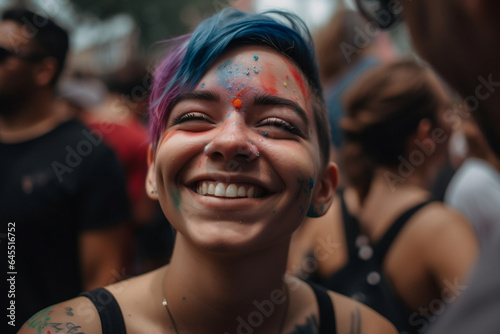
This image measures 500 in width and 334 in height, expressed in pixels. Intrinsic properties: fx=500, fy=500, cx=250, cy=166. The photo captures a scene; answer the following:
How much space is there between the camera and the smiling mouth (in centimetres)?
147

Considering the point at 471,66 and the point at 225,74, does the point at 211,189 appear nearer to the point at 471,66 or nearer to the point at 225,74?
the point at 225,74

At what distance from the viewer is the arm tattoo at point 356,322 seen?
70.1 inches

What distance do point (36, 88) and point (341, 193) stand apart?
5.81 ft

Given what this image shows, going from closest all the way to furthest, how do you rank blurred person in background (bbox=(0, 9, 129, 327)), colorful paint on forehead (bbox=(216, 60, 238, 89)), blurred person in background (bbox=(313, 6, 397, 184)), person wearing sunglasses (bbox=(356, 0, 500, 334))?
person wearing sunglasses (bbox=(356, 0, 500, 334)) < colorful paint on forehead (bbox=(216, 60, 238, 89)) < blurred person in background (bbox=(0, 9, 129, 327)) < blurred person in background (bbox=(313, 6, 397, 184))

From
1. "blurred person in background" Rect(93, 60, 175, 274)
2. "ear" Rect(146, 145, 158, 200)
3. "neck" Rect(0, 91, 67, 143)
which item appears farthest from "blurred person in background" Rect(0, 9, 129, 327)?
"ear" Rect(146, 145, 158, 200)

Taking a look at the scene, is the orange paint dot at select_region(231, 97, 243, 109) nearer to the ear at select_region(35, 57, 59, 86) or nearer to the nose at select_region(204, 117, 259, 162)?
the nose at select_region(204, 117, 259, 162)

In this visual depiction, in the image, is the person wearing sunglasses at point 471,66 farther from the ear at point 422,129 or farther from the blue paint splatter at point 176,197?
the ear at point 422,129

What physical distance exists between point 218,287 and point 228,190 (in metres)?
0.32

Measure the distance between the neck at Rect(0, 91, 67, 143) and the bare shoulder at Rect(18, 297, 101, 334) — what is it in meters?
1.26

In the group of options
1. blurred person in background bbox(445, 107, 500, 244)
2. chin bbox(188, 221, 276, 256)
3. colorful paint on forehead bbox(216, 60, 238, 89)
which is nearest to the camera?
chin bbox(188, 221, 276, 256)

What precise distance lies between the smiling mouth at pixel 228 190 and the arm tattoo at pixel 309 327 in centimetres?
52

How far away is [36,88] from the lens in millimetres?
2623

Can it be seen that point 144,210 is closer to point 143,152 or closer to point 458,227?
point 143,152

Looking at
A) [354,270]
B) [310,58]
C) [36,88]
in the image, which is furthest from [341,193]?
[36,88]
